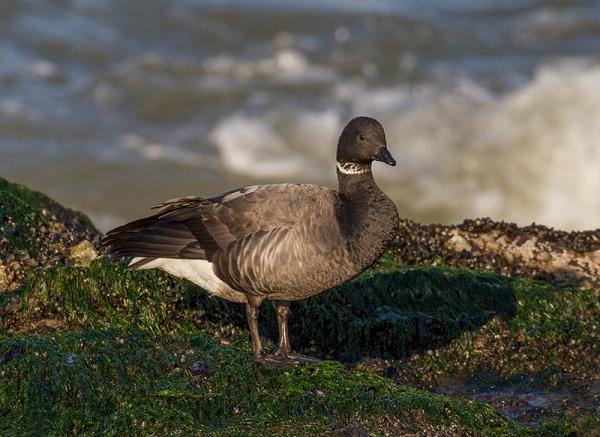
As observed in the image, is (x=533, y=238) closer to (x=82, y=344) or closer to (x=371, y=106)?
(x=82, y=344)

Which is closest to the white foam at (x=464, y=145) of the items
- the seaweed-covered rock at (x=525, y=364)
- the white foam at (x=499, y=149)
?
the white foam at (x=499, y=149)

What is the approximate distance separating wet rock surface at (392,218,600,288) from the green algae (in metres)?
2.87

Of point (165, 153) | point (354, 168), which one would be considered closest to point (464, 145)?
point (165, 153)

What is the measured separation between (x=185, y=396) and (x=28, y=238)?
2917 mm

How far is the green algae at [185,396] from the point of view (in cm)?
568

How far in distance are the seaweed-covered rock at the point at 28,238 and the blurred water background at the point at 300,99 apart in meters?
7.67

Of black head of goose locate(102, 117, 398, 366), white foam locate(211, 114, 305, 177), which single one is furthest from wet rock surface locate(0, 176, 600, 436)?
white foam locate(211, 114, 305, 177)

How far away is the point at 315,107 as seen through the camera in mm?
19719

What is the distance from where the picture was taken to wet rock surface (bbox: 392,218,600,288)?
29.4 ft

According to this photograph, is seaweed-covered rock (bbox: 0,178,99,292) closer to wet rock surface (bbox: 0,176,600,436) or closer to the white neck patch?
wet rock surface (bbox: 0,176,600,436)

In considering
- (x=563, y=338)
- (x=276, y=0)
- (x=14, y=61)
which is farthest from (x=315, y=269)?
(x=276, y=0)

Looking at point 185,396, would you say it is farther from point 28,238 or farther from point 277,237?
point 28,238

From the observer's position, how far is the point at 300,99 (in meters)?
20.0

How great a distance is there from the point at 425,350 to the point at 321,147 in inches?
432
